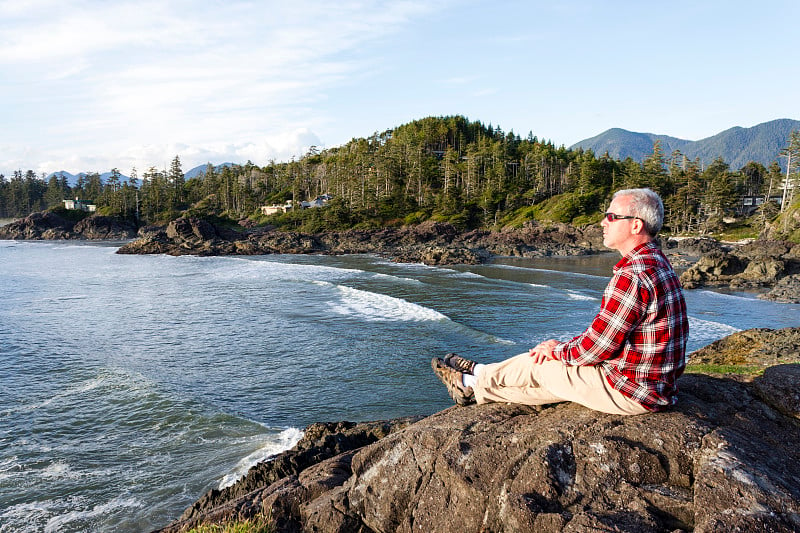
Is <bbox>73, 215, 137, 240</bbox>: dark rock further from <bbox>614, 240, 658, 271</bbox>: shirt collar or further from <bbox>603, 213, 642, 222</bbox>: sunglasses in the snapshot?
<bbox>614, 240, 658, 271</bbox>: shirt collar

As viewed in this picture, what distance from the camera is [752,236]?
68.9 m

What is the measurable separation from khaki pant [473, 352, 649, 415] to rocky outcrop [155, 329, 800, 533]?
117mm

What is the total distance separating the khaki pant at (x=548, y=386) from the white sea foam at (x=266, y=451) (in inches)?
259

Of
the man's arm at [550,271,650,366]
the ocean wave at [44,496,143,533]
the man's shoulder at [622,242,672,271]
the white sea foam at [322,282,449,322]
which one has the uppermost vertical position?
the man's shoulder at [622,242,672,271]

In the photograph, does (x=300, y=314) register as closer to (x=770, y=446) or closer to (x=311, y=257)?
(x=770, y=446)

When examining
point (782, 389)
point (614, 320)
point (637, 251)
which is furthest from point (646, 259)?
point (782, 389)

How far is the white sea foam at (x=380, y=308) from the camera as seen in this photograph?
25938 mm

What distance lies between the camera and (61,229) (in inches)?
4188

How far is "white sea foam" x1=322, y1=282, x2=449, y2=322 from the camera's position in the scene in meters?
25.9

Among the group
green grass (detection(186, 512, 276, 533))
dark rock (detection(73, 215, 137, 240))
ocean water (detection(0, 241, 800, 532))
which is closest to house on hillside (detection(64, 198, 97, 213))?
dark rock (detection(73, 215, 137, 240))

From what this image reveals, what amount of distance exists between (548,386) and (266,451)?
829 centimetres

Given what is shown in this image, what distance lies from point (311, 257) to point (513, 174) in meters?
69.0

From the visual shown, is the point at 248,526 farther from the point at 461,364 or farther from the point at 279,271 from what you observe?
the point at 279,271

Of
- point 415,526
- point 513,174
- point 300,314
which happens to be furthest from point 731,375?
point 513,174
